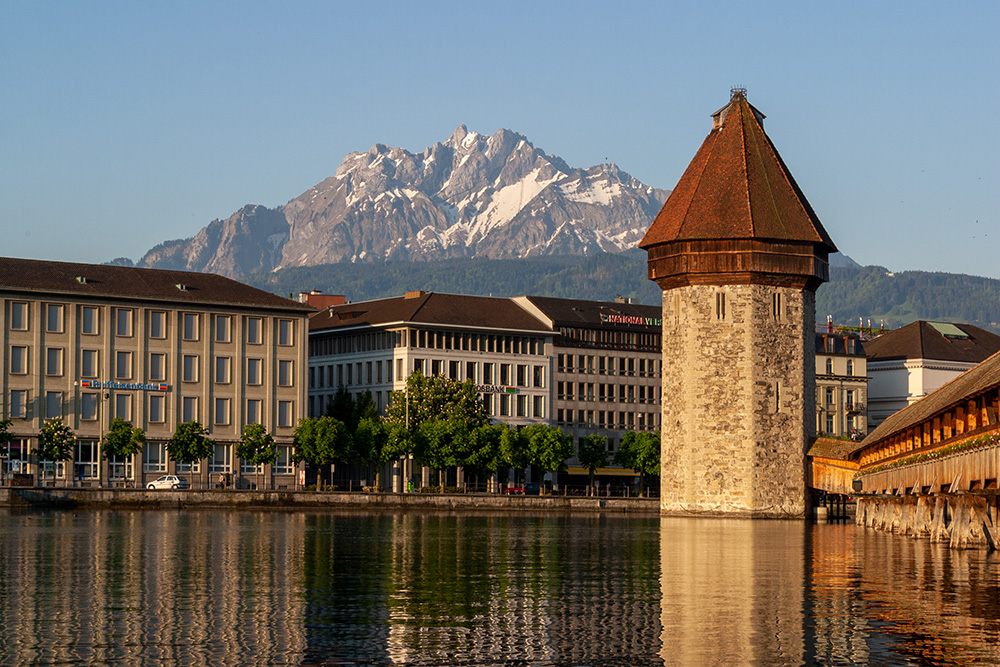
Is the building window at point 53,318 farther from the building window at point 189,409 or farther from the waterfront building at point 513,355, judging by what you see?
the waterfront building at point 513,355

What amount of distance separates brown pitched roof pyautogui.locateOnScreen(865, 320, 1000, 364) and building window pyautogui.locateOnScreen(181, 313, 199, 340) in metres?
70.5

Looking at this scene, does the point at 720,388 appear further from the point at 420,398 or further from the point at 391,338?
the point at 391,338

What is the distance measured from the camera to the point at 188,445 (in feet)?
334

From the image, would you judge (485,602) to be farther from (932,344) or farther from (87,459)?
(932,344)

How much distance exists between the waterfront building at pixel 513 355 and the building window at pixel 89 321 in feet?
87.4

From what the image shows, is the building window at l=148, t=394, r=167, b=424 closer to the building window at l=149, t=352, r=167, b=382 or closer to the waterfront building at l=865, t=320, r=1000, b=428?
the building window at l=149, t=352, r=167, b=382

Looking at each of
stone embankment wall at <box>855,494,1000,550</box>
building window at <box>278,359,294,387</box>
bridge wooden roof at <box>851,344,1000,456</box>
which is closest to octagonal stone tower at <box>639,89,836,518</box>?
stone embankment wall at <box>855,494,1000,550</box>

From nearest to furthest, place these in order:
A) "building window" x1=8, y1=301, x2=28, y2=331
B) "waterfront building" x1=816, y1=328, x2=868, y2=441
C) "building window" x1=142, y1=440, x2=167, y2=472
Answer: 1. "building window" x1=8, y1=301, x2=28, y2=331
2. "building window" x1=142, y1=440, x2=167, y2=472
3. "waterfront building" x1=816, y1=328, x2=868, y2=441

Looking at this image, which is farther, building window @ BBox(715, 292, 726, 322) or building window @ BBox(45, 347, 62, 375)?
building window @ BBox(45, 347, 62, 375)

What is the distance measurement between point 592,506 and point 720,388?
22148mm

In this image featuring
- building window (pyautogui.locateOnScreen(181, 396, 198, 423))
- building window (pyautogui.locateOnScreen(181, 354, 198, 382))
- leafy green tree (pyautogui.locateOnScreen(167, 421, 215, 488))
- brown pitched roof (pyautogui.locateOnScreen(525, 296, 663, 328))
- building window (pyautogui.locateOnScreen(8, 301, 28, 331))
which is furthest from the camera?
brown pitched roof (pyautogui.locateOnScreen(525, 296, 663, 328))

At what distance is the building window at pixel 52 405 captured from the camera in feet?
339

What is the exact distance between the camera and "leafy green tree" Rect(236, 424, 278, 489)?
104 m

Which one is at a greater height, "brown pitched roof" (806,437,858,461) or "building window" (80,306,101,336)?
"building window" (80,306,101,336)
